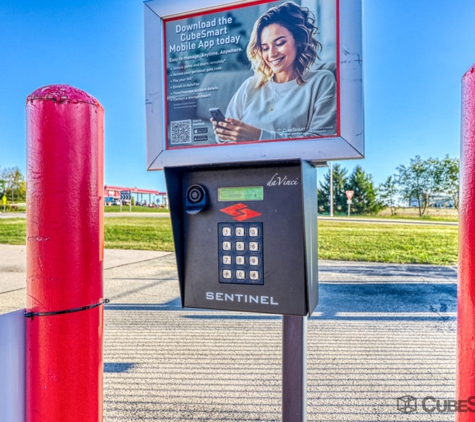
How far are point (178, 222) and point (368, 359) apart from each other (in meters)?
2.64

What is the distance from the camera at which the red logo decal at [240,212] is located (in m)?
1.18

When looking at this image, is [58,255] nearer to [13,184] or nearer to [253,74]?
[253,74]

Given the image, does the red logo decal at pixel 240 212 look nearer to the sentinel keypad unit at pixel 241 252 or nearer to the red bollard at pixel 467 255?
the sentinel keypad unit at pixel 241 252

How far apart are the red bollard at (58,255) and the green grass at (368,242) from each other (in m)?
9.26

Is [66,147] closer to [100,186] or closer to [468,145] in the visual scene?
[100,186]

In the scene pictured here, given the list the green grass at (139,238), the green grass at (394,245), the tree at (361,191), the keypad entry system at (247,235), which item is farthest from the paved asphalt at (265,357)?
the tree at (361,191)

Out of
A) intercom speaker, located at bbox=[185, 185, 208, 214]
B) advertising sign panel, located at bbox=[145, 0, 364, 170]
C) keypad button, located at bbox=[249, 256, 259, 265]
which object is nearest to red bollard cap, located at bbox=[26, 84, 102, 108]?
advertising sign panel, located at bbox=[145, 0, 364, 170]

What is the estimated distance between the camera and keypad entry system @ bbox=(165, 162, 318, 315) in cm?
113

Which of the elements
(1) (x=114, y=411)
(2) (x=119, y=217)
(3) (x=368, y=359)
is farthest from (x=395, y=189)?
(1) (x=114, y=411)

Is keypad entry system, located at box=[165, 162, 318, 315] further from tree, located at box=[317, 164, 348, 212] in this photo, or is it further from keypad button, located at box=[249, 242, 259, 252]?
tree, located at box=[317, 164, 348, 212]

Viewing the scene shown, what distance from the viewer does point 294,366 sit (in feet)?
4.12

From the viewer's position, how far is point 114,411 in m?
2.43

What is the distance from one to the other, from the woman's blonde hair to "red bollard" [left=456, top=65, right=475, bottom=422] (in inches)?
17.8

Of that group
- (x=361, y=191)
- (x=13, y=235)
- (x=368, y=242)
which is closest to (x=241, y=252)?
(x=368, y=242)
